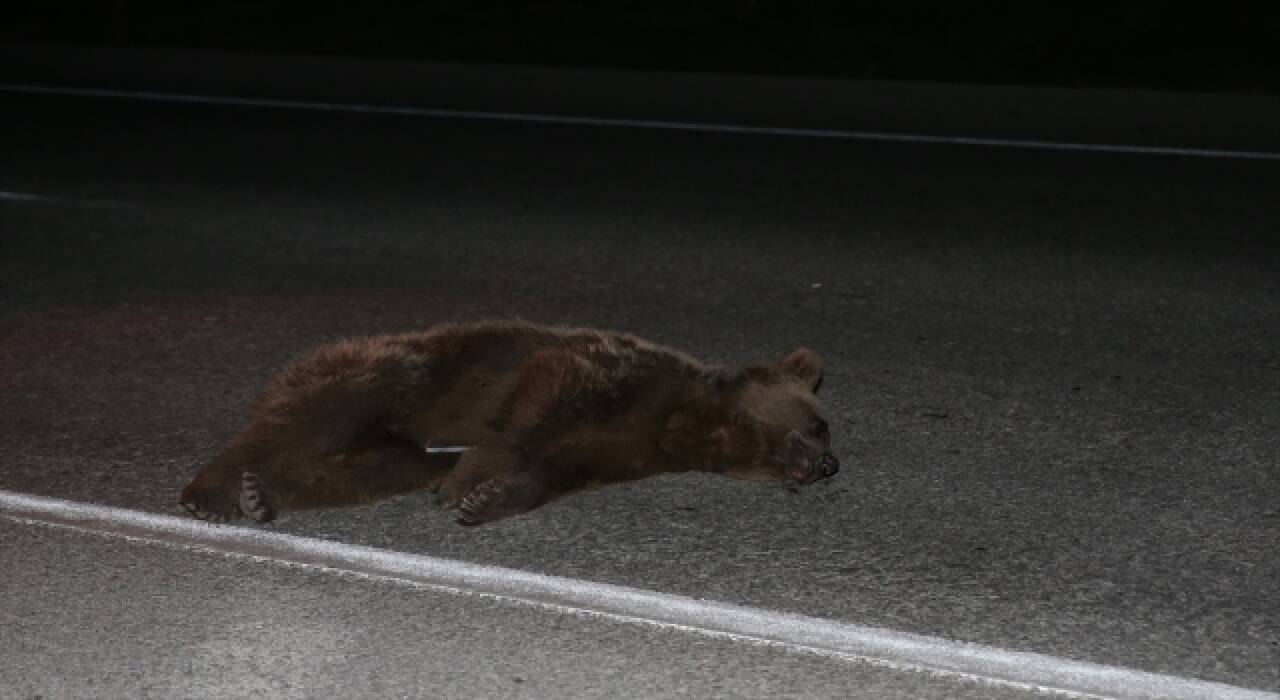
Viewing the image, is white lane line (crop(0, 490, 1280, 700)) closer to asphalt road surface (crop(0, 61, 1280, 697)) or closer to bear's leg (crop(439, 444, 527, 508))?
asphalt road surface (crop(0, 61, 1280, 697))

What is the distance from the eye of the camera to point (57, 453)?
20.6 feet

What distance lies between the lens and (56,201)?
1079 cm

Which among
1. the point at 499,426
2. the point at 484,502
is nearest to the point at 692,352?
the point at 499,426

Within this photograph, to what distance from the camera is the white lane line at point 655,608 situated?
4.40 meters

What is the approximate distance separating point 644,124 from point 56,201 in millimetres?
4138

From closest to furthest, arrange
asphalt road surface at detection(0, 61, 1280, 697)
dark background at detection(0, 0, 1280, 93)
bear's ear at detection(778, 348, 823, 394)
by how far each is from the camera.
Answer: asphalt road surface at detection(0, 61, 1280, 697)
bear's ear at detection(778, 348, 823, 394)
dark background at detection(0, 0, 1280, 93)

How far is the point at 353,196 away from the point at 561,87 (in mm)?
3942

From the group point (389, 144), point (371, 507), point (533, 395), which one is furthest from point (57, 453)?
point (389, 144)

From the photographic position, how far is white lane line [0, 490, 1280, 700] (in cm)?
440

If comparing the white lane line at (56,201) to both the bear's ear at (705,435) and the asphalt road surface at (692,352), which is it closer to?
the asphalt road surface at (692,352)

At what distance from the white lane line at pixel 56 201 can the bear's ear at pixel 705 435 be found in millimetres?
6002

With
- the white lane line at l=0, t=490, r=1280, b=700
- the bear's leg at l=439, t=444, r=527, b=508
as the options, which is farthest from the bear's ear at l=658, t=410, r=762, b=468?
the white lane line at l=0, t=490, r=1280, b=700

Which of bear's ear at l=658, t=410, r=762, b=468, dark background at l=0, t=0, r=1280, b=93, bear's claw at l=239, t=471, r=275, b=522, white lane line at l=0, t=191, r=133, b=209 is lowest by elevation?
bear's claw at l=239, t=471, r=275, b=522

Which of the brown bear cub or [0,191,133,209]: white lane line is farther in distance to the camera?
[0,191,133,209]: white lane line
